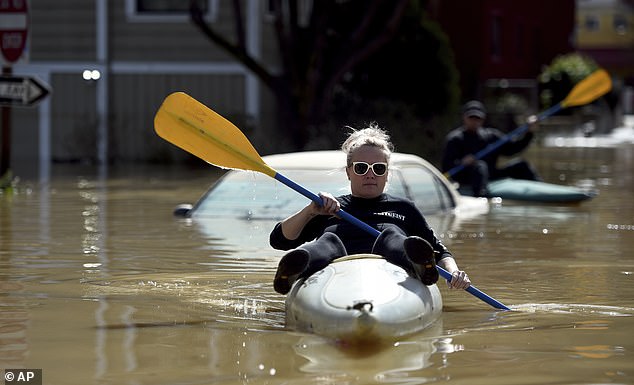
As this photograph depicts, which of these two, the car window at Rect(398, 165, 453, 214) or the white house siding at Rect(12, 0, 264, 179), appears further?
the white house siding at Rect(12, 0, 264, 179)

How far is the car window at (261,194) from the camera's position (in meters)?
13.8

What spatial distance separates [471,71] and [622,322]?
27.8 meters

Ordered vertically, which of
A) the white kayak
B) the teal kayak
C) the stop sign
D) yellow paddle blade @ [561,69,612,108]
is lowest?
the teal kayak

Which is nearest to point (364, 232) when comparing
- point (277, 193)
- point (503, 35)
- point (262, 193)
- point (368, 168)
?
point (368, 168)

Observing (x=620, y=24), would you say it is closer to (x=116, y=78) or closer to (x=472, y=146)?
(x=116, y=78)

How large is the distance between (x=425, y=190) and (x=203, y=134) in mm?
Answer: 5780

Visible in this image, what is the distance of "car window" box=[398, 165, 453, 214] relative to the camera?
48.9 feet

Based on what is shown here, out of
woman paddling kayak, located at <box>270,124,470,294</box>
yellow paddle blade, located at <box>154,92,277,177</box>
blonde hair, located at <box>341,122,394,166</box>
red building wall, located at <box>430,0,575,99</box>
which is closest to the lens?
woman paddling kayak, located at <box>270,124,470,294</box>

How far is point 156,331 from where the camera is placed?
8.77m

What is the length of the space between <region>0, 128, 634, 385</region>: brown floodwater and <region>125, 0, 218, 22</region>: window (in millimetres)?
10710

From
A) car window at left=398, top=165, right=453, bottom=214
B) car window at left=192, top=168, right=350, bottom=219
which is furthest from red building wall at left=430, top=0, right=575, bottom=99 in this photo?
car window at left=192, top=168, right=350, bottom=219

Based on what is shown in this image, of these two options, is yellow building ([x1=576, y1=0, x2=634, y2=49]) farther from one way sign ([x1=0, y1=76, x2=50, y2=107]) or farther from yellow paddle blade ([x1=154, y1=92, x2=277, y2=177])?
yellow paddle blade ([x1=154, y1=92, x2=277, y2=177])

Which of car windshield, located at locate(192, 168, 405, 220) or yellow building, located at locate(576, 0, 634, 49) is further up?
yellow building, located at locate(576, 0, 634, 49)

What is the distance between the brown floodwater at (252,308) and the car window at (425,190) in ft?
1.22
